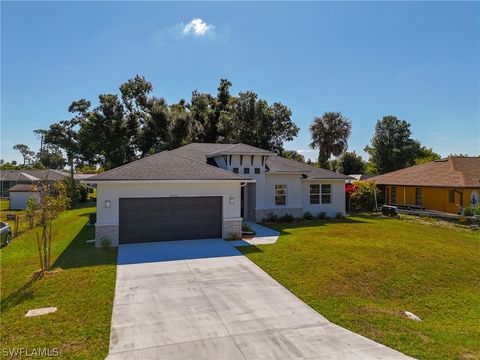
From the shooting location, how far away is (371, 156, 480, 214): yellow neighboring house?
945 inches

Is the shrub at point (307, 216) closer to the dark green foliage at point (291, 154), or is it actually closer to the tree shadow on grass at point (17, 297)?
the tree shadow on grass at point (17, 297)

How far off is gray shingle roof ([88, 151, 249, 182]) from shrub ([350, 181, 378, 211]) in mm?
→ 15723

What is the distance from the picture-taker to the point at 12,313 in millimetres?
7598

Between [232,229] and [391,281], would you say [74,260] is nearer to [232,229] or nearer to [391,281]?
[232,229]

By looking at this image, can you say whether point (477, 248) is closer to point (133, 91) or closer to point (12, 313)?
point (12, 313)

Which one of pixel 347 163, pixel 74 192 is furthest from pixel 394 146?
pixel 74 192

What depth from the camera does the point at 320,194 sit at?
2297 cm

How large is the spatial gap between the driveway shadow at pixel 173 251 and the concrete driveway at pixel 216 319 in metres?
0.62

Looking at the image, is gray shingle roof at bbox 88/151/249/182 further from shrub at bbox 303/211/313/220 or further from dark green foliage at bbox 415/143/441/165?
dark green foliage at bbox 415/143/441/165

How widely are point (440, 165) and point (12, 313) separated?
31.7 metres

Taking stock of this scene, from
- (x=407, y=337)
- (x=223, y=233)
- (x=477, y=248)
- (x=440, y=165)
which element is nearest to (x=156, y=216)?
(x=223, y=233)

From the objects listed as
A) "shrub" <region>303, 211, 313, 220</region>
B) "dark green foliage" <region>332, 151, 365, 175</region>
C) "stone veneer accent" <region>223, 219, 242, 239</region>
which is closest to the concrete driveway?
"stone veneer accent" <region>223, 219, 242, 239</region>

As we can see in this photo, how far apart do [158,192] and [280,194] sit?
9573 millimetres

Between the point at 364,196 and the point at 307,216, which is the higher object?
the point at 364,196
